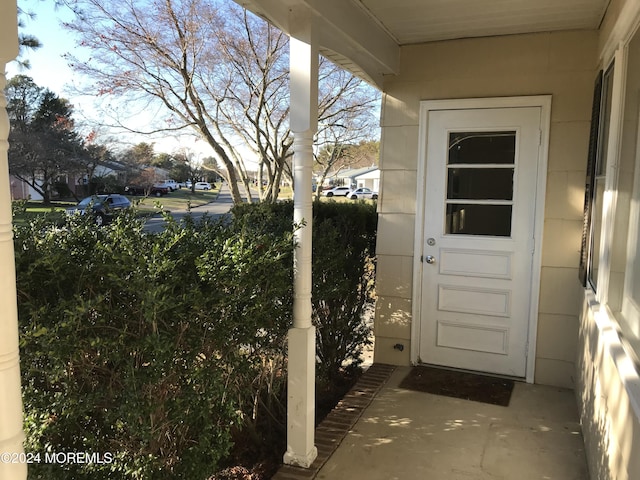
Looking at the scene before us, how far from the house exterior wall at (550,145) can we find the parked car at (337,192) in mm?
9691

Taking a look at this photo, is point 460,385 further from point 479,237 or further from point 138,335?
point 138,335

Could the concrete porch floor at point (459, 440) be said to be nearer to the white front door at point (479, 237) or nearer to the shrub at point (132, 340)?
the white front door at point (479, 237)

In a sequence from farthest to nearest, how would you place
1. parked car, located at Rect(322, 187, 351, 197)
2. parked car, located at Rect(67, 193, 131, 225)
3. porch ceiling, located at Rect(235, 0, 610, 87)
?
1. parked car, located at Rect(322, 187, 351, 197)
2. porch ceiling, located at Rect(235, 0, 610, 87)
3. parked car, located at Rect(67, 193, 131, 225)

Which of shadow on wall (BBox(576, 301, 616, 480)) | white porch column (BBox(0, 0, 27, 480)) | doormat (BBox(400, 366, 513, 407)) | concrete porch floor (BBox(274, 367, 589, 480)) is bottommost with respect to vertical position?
concrete porch floor (BBox(274, 367, 589, 480))

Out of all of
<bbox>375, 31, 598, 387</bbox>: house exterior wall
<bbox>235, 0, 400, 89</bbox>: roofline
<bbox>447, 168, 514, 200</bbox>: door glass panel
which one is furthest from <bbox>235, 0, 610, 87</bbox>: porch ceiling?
<bbox>447, 168, 514, 200</bbox>: door glass panel

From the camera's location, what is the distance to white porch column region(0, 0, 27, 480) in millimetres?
1068

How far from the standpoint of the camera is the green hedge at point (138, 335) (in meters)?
1.66

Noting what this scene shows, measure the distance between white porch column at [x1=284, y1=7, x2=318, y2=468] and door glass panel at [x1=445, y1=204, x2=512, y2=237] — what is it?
65.9 inches

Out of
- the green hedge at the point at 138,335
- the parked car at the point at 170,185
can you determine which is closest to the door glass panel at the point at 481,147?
the green hedge at the point at 138,335

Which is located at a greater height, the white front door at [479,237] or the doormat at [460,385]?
the white front door at [479,237]

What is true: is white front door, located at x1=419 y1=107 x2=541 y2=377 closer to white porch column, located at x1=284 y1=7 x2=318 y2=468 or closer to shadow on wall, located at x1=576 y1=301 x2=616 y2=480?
shadow on wall, located at x1=576 y1=301 x2=616 y2=480

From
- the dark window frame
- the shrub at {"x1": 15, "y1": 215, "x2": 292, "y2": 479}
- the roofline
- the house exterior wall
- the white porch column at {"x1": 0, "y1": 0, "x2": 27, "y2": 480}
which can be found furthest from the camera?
the house exterior wall

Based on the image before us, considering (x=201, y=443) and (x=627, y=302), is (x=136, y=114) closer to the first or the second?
(x=201, y=443)

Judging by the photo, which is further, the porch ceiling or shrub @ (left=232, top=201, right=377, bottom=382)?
shrub @ (left=232, top=201, right=377, bottom=382)
